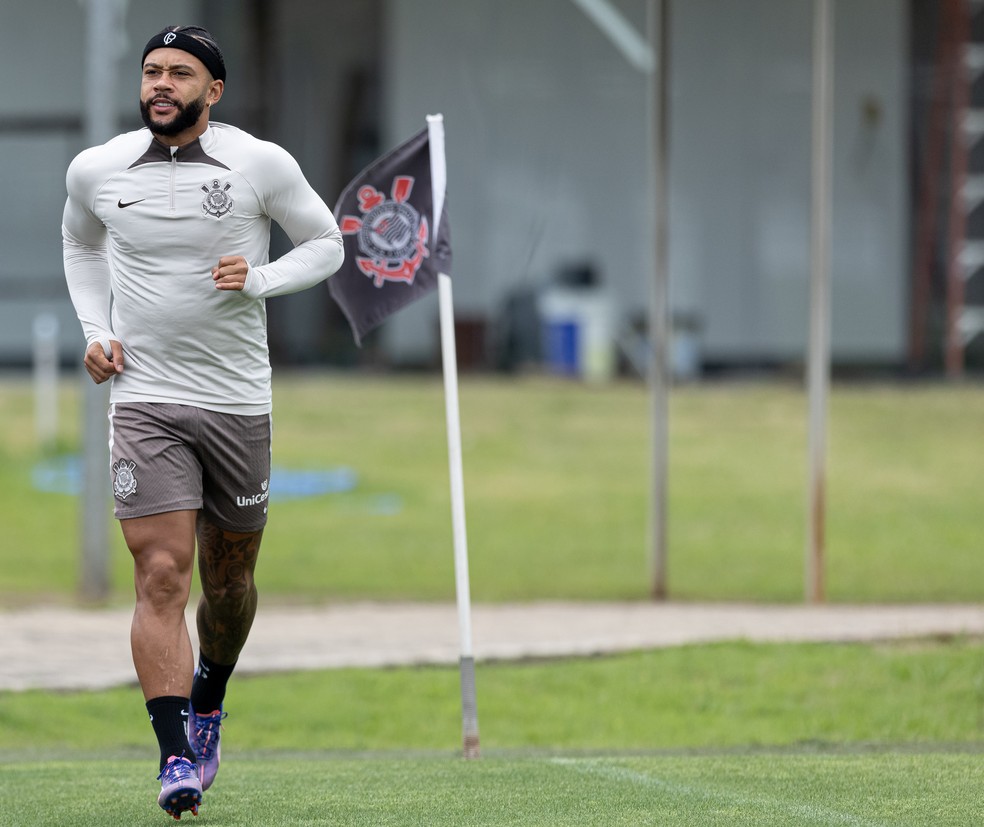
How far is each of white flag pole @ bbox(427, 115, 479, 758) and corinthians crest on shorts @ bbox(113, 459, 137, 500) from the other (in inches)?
69.0

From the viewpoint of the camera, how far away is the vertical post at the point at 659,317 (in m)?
12.2

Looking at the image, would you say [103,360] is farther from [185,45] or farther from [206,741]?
[206,741]

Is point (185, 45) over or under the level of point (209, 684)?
over

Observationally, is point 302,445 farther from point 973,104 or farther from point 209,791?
point 209,791

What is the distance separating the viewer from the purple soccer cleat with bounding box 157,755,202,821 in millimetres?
5117

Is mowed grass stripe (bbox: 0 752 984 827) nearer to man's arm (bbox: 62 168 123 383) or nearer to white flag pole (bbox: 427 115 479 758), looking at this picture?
white flag pole (bbox: 427 115 479 758)

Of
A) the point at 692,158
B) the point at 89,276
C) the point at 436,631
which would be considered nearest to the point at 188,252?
the point at 89,276

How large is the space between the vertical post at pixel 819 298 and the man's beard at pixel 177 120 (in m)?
6.91

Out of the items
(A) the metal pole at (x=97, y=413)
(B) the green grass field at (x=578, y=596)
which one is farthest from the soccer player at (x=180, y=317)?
(A) the metal pole at (x=97, y=413)

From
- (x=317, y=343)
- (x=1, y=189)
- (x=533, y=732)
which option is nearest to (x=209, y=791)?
(x=533, y=732)

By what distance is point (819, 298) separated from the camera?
1191 centimetres

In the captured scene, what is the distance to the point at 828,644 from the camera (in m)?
10.2

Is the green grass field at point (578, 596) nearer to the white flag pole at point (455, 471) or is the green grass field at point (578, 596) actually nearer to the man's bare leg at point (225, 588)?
the white flag pole at point (455, 471)

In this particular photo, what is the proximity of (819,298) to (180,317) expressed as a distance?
7046 millimetres
